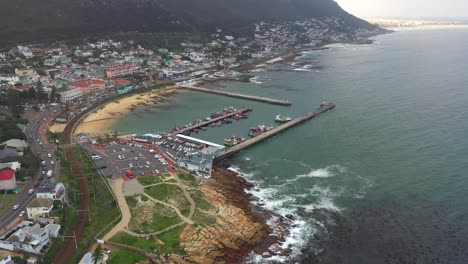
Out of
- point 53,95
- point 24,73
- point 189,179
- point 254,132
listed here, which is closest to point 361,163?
point 254,132

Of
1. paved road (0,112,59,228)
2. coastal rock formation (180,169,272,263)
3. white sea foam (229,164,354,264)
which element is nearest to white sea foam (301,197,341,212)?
white sea foam (229,164,354,264)

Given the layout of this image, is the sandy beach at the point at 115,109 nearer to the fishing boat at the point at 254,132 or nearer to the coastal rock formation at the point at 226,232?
the fishing boat at the point at 254,132

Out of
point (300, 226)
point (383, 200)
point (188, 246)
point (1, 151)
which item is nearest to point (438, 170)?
point (383, 200)

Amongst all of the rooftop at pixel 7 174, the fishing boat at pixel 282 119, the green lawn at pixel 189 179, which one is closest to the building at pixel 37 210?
the rooftop at pixel 7 174

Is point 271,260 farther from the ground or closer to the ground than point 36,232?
closer to the ground

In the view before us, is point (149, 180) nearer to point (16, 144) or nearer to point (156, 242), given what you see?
point (156, 242)

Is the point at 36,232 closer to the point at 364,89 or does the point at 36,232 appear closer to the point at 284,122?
the point at 284,122
